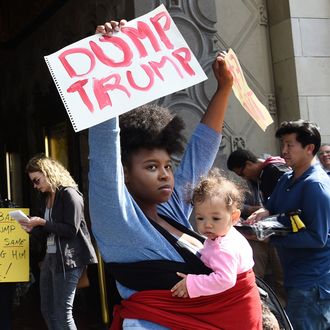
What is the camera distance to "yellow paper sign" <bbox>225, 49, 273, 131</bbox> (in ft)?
9.56

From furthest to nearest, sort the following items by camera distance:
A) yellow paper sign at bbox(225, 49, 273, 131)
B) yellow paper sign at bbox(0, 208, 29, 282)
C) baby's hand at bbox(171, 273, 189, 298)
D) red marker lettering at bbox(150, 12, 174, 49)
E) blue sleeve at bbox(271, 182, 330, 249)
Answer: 1. yellow paper sign at bbox(0, 208, 29, 282)
2. blue sleeve at bbox(271, 182, 330, 249)
3. yellow paper sign at bbox(225, 49, 273, 131)
4. red marker lettering at bbox(150, 12, 174, 49)
5. baby's hand at bbox(171, 273, 189, 298)

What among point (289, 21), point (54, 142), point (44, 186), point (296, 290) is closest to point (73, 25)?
point (54, 142)

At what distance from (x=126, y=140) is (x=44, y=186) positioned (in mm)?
3383

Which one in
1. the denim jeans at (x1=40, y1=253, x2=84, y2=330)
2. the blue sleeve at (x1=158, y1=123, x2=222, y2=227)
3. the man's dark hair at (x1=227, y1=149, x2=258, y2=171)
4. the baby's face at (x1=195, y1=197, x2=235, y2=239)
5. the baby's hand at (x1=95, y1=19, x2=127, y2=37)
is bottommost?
the denim jeans at (x1=40, y1=253, x2=84, y2=330)

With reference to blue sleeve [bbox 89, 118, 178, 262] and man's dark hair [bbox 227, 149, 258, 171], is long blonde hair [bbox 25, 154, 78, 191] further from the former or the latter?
blue sleeve [bbox 89, 118, 178, 262]

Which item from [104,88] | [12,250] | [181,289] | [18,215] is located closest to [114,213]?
[181,289]

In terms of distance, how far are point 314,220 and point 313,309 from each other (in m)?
0.55

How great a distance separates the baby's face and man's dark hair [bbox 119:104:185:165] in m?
0.28

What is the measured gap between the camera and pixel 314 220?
3621 millimetres

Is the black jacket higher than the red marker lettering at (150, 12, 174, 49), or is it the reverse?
the red marker lettering at (150, 12, 174, 49)

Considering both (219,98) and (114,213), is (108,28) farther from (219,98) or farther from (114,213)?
(114,213)

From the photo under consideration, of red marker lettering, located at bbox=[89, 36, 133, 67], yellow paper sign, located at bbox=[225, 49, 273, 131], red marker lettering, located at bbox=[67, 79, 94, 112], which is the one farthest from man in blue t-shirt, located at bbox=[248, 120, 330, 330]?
red marker lettering, located at bbox=[67, 79, 94, 112]

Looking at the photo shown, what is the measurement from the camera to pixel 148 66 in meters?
2.45

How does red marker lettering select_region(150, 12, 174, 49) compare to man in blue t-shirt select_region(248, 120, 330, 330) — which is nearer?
red marker lettering select_region(150, 12, 174, 49)
